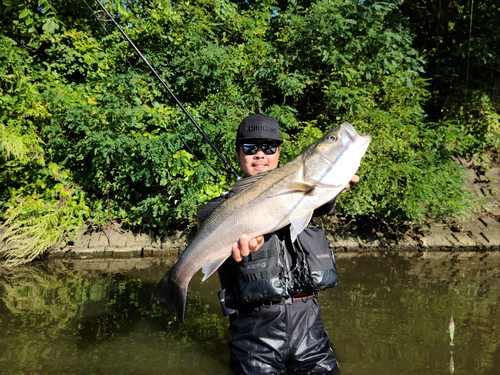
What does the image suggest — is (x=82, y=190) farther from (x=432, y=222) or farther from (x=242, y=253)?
(x=432, y=222)

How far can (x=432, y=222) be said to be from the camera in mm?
7988

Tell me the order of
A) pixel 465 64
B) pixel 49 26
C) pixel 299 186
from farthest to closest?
1. pixel 465 64
2. pixel 49 26
3. pixel 299 186

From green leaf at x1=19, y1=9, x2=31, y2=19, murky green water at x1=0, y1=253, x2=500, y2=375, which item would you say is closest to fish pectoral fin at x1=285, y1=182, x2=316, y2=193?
murky green water at x1=0, y1=253, x2=500, y2=375

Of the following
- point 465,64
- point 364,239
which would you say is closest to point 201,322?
point 364,239

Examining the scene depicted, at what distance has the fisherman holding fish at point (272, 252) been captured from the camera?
2299mm

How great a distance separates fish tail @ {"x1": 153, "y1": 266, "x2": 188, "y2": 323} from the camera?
2527mm

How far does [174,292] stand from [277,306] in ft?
2.39

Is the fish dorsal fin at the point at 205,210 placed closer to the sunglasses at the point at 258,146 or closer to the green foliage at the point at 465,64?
the sunglasses at the point at 258,146

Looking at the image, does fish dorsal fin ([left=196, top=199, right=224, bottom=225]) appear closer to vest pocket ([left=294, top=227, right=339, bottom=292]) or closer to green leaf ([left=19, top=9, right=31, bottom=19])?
vest pocket ([left=294, top=227, right=339, bottom=292])

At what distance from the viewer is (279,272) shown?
275cm

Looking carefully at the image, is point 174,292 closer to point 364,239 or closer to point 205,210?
point 205,210

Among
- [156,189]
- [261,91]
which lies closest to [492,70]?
[261,91]

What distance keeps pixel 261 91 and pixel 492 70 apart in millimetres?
6390

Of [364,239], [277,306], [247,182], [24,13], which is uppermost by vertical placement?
[24,13]
